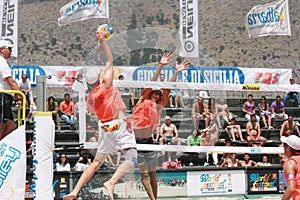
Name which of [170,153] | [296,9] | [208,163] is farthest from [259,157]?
[296,9]

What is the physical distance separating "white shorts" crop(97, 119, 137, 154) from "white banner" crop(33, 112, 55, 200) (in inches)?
29.2

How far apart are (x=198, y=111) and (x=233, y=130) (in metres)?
4.58

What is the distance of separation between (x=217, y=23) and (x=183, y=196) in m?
68.6

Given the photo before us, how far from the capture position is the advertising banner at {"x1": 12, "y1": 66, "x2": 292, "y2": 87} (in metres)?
9.71

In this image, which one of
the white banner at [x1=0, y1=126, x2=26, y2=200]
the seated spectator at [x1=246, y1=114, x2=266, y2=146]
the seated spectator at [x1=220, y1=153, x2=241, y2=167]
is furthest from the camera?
the seated spectator at [x1=246, y1=114, x2=266, y2=146]

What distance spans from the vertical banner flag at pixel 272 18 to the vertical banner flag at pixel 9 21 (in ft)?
26.2

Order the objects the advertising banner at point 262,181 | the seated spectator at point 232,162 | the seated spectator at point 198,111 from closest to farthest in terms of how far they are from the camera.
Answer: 1. the seated spectator at point 198,111
2. the advertising banner at point 262,181
3. the seated spectator at point 232,162

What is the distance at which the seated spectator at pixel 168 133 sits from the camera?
10.1 m

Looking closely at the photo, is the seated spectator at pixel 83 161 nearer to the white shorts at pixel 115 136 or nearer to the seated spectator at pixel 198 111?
the seated spectator at pixel 198 111

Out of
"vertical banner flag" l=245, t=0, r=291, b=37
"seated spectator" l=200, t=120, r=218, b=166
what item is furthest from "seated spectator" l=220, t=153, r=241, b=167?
"vertical banner flag" l=245, t=0, r=291, b=37

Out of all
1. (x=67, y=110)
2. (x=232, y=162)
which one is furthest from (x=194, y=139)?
(x=67, y=110)

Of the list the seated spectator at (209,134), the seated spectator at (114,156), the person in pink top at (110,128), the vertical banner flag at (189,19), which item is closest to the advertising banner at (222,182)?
the seated spectator at (209,134)

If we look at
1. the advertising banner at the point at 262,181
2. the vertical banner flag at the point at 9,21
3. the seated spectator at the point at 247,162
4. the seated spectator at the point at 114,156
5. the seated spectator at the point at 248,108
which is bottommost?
the advertising banner at the point at 262,181

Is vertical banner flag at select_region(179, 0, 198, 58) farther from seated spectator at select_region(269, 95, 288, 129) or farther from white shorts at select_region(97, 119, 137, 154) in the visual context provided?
white shorts at select_region(97, 119, 137, 154)
